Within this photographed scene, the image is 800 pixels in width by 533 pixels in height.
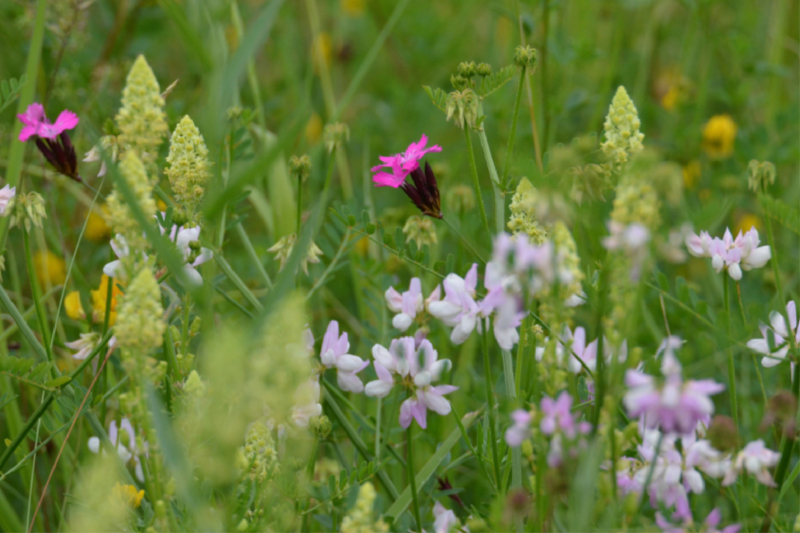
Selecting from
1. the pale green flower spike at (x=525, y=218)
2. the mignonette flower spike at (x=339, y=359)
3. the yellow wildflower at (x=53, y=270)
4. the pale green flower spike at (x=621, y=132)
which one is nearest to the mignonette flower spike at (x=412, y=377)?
the mignonette flower spike at (x=339, y=359)

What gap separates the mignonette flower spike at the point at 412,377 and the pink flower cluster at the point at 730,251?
32 cm

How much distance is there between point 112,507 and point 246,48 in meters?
0.39

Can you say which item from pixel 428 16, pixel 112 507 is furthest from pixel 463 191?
pixel 428 16

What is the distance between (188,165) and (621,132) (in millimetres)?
443

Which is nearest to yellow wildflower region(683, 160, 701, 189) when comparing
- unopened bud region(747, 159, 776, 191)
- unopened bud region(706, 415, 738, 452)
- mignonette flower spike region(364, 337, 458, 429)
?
unopened bud region(747, 159, 776, 191)

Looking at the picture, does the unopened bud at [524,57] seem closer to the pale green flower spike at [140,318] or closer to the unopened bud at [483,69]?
the unopened bud at [483,69]

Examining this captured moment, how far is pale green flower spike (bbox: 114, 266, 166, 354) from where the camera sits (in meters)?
0.56

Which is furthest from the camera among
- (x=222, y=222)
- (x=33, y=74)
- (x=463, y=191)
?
(x=463, y=191)

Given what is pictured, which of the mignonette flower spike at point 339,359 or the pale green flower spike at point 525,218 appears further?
the mignonette flower spike at point 339,359

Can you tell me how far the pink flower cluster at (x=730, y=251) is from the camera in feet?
2.87

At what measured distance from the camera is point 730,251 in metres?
0.88

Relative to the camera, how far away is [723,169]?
2180 mm

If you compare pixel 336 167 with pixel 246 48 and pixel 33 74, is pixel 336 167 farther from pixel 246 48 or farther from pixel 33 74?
pixel 246 48

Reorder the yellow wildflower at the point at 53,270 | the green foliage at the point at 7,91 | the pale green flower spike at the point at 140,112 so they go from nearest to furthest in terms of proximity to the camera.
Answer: the pale green flower spike at the point at 140,112, the green foliage at the point at 7,91, the yellow wildflower at the point at 53,270
